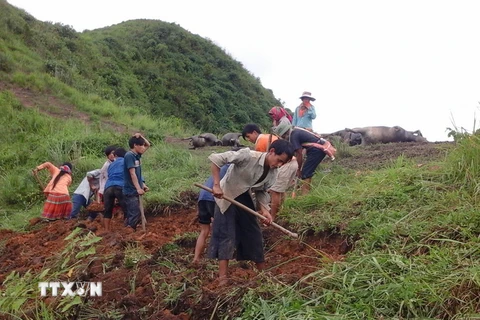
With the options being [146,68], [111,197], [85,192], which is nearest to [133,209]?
[111,197]

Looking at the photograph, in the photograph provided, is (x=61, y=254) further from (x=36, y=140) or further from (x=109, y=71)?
(x=109, y=71)

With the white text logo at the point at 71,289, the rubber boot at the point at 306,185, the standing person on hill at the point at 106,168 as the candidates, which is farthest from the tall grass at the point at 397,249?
the standing person on hill at the point at 106,168

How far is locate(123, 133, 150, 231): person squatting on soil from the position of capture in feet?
23.2

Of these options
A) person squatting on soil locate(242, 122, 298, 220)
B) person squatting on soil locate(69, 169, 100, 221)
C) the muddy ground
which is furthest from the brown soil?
person squatting on soil locate(242, 122, 298, 220)

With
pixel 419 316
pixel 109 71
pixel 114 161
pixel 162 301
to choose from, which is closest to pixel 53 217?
pixel 114 161

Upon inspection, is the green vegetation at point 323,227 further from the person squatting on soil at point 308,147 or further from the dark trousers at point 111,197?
the dark trousers at point 111,197

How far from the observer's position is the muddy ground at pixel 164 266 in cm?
417

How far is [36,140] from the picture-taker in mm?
13867

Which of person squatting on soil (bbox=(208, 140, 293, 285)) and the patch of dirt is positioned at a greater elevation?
person squatting on soil (bbox=(208, 140, 293, 285))

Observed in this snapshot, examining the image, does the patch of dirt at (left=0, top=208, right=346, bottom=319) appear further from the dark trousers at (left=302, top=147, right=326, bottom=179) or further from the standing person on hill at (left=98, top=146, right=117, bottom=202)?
the dark trousers at (left=302, top=147, right=326, bottom=179)

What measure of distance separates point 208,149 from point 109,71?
1286 cm

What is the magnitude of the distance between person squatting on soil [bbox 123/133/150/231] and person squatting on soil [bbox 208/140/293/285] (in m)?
2.29

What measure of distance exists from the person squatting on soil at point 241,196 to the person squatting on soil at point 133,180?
90.0 inches

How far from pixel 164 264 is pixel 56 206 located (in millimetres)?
4265
